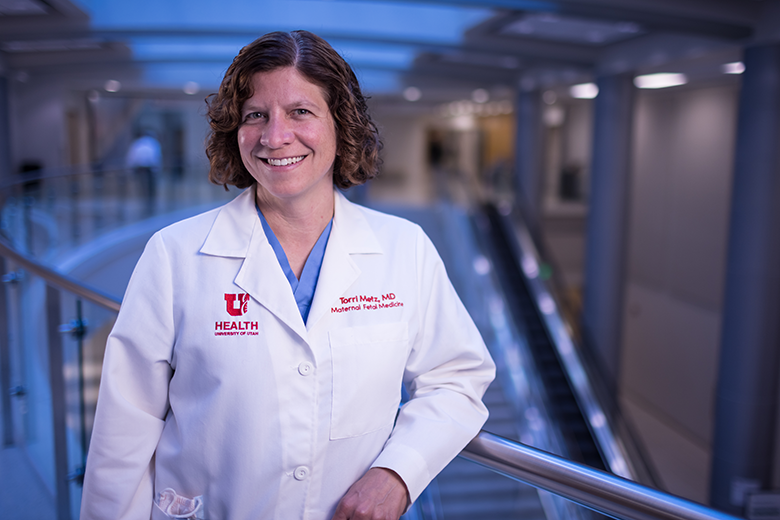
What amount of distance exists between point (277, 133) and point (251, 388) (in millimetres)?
591

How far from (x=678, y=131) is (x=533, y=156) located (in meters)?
3.29

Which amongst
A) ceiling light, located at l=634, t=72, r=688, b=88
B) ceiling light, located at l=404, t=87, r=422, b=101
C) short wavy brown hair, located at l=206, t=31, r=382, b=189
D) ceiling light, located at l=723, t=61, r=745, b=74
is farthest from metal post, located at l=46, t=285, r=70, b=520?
ceiling light, located at l=404, t=87, r=422, b=101

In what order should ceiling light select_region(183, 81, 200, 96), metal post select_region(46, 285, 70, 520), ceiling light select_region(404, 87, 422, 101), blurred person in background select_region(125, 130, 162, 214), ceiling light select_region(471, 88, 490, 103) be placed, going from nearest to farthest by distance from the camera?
metal post select_region(46, 285, 70, 520), blurred person in background select_region(125, 130, 162, 214), ceiling light select_region(183, 81, 200, 96), ceiling light select_region(404, 87, 422, 101), ceiling light select_region(471, 88, 490, 103)

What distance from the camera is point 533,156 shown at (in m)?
16.0

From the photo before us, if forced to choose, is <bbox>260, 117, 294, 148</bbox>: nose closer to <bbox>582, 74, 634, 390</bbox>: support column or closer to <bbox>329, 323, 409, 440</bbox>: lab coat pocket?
<bbox>329, 323, 409, 440</bbox>: lab coat pocket

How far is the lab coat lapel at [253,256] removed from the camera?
4.98 ft

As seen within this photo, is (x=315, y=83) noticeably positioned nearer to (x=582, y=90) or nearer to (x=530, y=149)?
(x=530, y=149)

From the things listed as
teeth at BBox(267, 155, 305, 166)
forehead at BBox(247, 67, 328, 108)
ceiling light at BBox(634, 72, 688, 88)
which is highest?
ceiling light at BBox(634, 72, 688, 88)

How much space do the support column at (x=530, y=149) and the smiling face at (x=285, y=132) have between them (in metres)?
→ 14.0

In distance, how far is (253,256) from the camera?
5.17 feet

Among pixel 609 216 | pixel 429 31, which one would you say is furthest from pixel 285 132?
pixel 609 216

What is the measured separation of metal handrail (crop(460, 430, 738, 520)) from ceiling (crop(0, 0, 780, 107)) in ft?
22.4

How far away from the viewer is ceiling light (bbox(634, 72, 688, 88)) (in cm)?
1177

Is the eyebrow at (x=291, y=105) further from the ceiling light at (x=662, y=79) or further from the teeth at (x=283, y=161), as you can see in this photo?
the ceiling light at (x=662, y=79)
